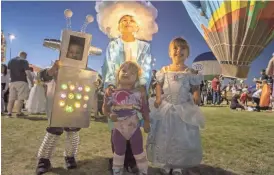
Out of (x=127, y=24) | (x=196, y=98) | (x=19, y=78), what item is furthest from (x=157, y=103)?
(x=19, y=78)

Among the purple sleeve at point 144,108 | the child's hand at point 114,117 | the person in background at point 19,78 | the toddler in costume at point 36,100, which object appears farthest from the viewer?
the toddler in costume at point 36,100

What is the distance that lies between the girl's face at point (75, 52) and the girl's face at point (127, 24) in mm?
578

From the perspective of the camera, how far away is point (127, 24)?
3449mm

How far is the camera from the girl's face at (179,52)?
327 cm

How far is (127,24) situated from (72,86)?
3.03 feet

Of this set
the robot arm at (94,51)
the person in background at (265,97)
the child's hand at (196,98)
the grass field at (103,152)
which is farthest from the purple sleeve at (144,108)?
the person in background at (265,97)

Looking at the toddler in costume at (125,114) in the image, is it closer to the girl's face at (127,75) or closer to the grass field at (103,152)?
the girl's face at (127,75)

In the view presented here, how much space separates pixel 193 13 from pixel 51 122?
51.6ft

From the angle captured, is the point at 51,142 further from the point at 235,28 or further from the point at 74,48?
the point at 235,28

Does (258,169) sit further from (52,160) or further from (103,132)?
(103,132)

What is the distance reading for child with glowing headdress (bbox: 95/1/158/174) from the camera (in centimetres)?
338

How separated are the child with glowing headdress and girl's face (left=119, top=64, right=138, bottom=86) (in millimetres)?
265

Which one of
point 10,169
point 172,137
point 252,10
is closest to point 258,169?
point 172,137

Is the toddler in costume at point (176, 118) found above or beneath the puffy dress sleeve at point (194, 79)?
beneath
